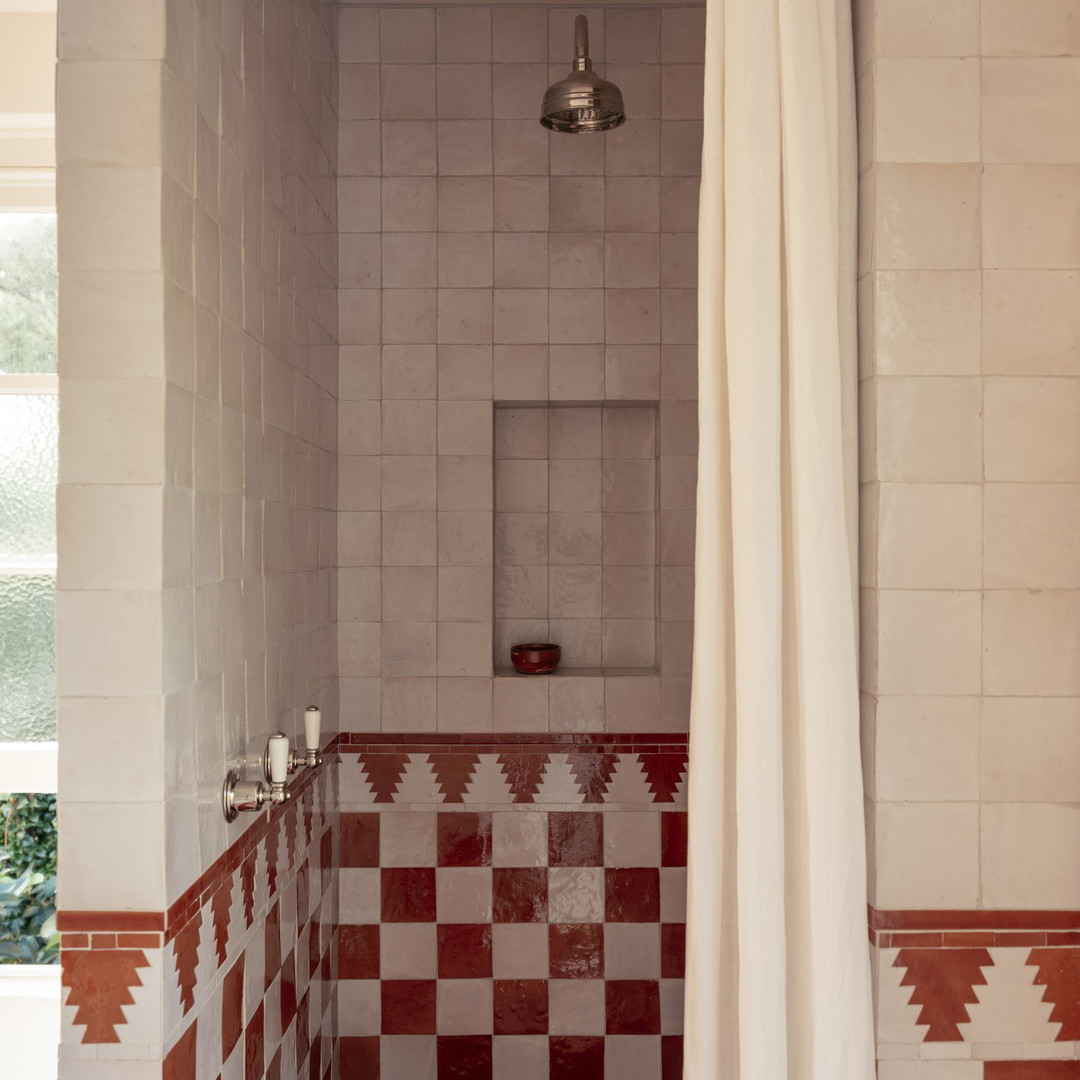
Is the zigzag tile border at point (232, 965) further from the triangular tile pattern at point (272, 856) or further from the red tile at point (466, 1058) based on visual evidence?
the red tile at point (466, 1058)

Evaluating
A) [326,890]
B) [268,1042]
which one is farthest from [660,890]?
[268,1042]

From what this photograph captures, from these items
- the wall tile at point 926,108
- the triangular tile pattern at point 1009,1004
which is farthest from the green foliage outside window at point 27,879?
the wall tile at point 926,108

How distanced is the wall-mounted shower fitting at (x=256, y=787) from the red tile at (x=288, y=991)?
62 cm

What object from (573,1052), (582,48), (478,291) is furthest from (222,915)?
(582,48)

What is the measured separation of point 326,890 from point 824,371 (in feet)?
6.14

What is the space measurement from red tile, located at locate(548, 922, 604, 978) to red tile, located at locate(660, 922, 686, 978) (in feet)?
0.51

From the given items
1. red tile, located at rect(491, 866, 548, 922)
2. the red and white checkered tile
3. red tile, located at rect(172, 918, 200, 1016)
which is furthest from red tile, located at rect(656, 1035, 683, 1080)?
red tile, located at rect(172, 918, 200, 1016)

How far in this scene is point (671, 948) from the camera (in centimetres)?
275

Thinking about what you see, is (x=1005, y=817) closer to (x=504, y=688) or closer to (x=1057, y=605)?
(x=1057, y=605)

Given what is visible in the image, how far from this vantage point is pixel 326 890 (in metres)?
2.63

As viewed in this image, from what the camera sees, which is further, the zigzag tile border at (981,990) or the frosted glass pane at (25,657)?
the frosted glass pane at (25,657)

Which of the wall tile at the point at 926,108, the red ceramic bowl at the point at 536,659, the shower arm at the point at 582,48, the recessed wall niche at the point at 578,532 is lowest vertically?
the red ceramic bowl at the point at 536,659

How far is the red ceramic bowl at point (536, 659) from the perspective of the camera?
9.02 ft

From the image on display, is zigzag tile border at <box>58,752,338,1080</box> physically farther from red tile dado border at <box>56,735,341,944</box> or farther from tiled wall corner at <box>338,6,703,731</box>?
tiled wall corner at <box>338,6,703,731</box>
